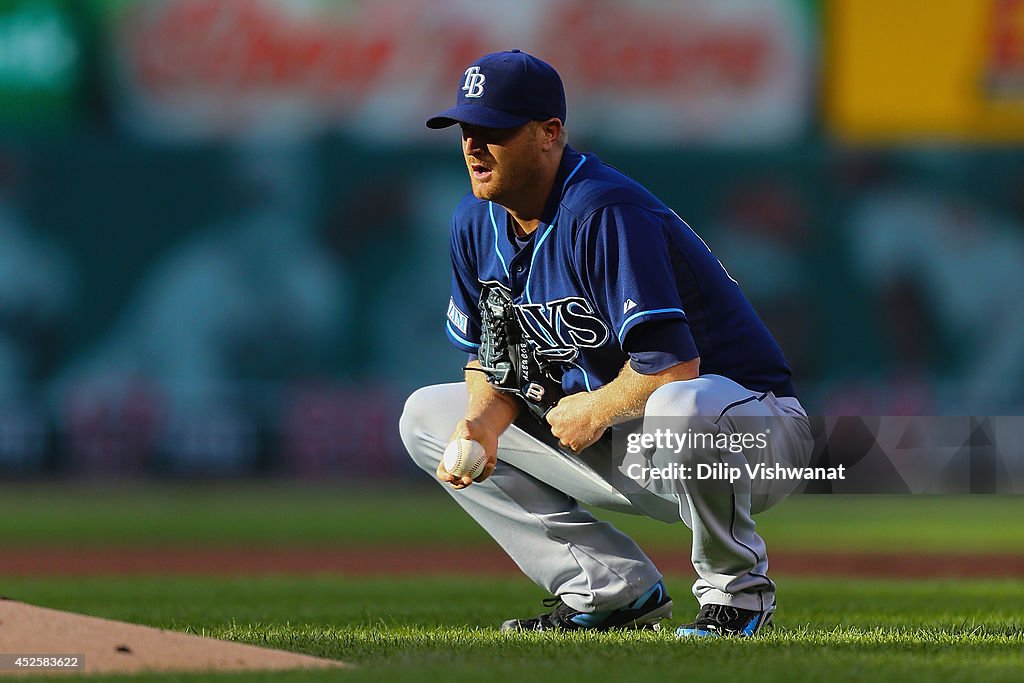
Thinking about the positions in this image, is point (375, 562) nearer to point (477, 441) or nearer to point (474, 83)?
point (477, 441)

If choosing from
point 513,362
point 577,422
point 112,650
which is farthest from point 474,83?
point 112,650

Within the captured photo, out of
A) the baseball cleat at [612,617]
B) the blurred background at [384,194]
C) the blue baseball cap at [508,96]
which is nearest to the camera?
the blue baseball cap at [508,96]

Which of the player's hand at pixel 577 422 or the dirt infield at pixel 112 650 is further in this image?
the player's hand at pixel 577 422

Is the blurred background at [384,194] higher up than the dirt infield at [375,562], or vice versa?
the blurred background at [384,194]

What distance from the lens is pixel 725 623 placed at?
462 centimetres

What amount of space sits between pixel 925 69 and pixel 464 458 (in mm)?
14713

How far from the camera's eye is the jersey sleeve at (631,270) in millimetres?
4531

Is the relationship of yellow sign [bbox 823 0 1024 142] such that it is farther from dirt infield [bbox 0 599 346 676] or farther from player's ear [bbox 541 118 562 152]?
dirt infield [bbox 0 599 346 676]

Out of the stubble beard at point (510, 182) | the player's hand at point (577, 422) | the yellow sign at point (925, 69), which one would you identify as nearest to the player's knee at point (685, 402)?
the player's hand at point (577, 422)

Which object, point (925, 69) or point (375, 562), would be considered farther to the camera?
point (925, 69)

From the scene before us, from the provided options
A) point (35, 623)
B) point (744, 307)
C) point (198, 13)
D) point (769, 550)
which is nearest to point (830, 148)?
point (198, 13)

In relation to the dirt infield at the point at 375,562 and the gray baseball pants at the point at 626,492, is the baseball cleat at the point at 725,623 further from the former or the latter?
the dirt infield at the point at 375,562

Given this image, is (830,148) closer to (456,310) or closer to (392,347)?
(392,347)

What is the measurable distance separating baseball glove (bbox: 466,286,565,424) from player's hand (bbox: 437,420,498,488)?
0.74ft
